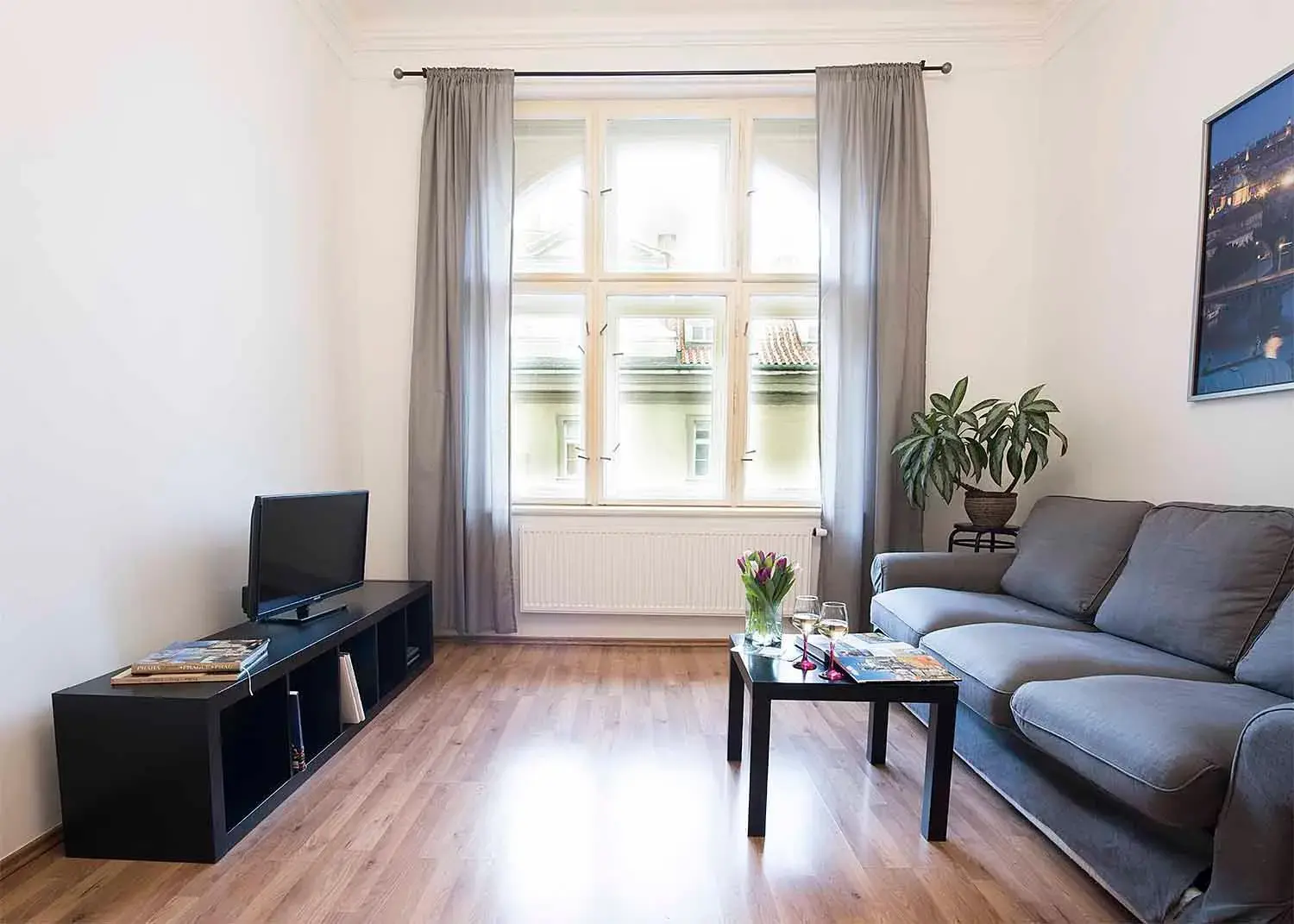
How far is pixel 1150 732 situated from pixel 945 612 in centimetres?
102

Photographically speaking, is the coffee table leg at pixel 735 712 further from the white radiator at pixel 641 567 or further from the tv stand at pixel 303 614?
the tv stand at pixel 303 614

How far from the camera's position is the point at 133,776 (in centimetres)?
168

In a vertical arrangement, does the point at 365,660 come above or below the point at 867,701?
below

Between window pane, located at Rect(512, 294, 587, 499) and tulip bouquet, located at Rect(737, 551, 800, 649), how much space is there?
180cm

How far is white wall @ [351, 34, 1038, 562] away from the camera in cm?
344

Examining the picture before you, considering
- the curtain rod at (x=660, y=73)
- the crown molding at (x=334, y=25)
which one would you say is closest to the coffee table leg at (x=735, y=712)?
the curtain rod at (x=660, y=73)

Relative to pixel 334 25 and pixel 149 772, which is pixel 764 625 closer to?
pixel 149 772

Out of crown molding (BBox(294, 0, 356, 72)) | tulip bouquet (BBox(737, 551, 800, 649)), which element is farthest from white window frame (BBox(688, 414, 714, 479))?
crown molding (BBox(294, 0, 356, 72))

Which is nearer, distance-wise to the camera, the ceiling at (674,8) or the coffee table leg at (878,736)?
the coffee table leg at (878,736)

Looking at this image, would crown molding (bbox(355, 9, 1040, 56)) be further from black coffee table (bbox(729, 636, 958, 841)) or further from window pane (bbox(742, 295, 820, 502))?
black coffee table (bbox(729, 636, 958, 841))

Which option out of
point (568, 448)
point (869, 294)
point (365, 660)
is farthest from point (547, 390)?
point (869, 294)

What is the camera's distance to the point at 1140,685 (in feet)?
5.35

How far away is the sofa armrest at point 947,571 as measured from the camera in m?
2.83

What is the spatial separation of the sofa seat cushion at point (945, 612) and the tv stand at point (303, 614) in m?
2.35
